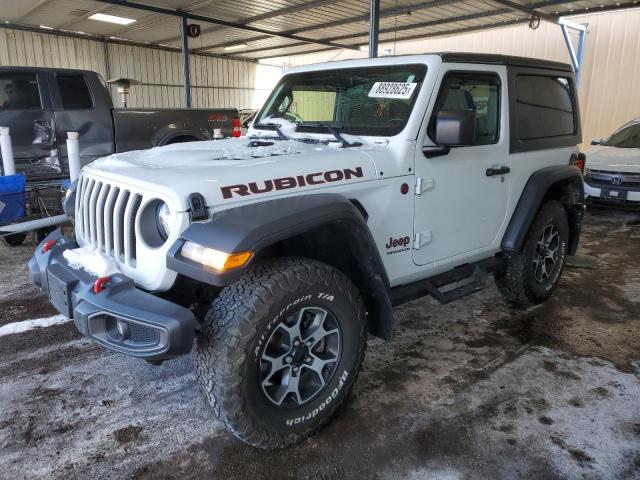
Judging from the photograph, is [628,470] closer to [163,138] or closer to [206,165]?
[206,165]

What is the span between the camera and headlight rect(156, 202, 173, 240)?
86.4 inches

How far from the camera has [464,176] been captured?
10.5 feet

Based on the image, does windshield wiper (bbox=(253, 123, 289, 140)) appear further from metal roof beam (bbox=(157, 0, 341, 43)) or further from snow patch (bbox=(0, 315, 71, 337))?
metal roof beam (bbox=(157, 0, 341, 43))

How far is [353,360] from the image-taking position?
2.55m

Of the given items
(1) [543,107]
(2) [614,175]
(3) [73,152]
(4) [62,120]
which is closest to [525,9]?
(2) [614,175]

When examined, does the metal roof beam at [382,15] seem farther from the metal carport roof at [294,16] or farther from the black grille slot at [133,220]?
the black grille slot at [133,220]

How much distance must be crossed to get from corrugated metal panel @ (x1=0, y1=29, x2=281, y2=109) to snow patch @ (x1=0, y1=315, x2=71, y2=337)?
15.5 metres

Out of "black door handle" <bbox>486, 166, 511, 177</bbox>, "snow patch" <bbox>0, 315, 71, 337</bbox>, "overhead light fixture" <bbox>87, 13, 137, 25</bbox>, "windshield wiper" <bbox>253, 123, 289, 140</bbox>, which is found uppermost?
"overhead light fixture" <bbox>87, 13, 137, 25</bbox>

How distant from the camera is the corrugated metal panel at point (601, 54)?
1252cm

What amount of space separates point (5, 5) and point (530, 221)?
1411cm

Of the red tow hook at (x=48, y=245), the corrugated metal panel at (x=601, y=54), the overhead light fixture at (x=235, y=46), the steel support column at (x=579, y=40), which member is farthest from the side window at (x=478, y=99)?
the overhead light fixture at (x=235, y=46)

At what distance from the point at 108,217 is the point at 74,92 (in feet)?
17.5

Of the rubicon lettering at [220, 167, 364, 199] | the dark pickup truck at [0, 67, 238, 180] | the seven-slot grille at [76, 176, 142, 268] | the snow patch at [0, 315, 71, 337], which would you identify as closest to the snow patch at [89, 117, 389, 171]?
the seven-slot grille at [76, 176, 142, 268]

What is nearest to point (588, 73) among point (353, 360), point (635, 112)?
point (635, 112)
